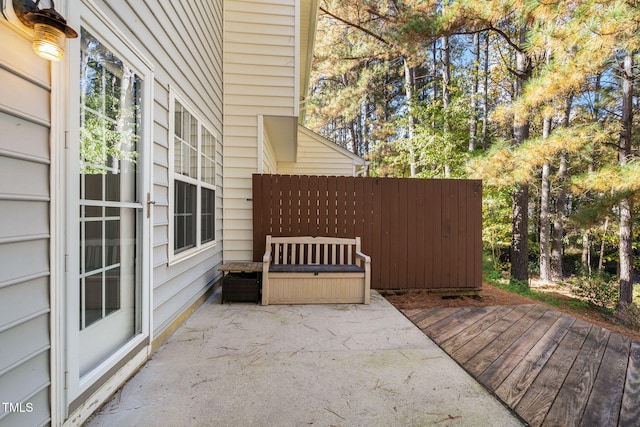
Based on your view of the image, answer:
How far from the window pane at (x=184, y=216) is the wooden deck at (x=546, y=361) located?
2497 mm

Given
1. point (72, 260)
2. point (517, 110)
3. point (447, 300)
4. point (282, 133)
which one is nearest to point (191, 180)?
point (72, 260)

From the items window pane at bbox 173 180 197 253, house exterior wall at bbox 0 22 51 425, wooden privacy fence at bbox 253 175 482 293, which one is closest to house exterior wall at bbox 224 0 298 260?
wooden privacy fence at bbox 253 175 482 293

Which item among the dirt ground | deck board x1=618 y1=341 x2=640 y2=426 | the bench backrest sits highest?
the bench backrest

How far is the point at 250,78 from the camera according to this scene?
15.3ft

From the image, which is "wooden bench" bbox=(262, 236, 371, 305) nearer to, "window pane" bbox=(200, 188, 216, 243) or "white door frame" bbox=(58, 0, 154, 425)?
"window pane" bbox=(200, 188, 216, 243)

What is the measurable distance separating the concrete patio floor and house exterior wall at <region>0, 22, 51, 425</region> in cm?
55

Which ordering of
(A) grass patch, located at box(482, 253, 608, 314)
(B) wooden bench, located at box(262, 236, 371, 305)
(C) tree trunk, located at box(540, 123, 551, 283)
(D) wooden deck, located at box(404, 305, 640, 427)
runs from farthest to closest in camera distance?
1. (C) tree trunk, located at box(540, 123, 551, 283)
2. (A) grass patch, located at box(482, 253, 608, 314)
3. (B) wooden bench, located at box(262, 236, 371, 305)
4. (D) wooden deck, located at box(404, 305, 640, 427)

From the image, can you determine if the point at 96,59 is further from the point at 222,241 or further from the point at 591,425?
the point at 591,425

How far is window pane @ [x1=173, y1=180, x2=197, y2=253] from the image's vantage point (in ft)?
9.31

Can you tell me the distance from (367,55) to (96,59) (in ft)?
39.4

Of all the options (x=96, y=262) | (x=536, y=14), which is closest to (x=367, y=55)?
(x=536, y=14)

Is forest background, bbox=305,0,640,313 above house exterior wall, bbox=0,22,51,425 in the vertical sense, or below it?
above

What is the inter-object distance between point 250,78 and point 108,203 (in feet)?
11.4

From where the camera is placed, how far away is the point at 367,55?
11992mm
